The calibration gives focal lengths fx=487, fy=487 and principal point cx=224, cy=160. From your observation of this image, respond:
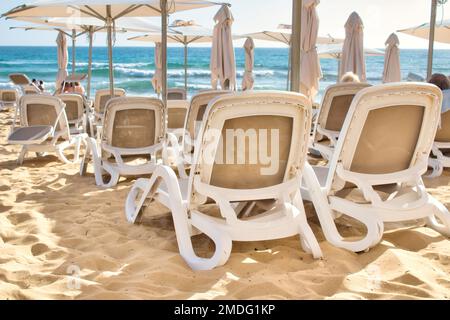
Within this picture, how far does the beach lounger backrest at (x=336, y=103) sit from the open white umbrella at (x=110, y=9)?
210 cm

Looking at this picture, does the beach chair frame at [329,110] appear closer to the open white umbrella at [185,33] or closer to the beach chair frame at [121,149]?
the beach chair frame at [121,149]

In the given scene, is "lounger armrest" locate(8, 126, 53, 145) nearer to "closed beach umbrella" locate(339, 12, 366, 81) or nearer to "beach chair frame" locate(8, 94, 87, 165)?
"beach chair frame" locate(8, 94, 87, 165)

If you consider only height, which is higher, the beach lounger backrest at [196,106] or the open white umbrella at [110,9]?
the open white umbrella at [110,9]

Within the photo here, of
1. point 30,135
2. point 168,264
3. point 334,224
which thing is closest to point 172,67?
point 30,135

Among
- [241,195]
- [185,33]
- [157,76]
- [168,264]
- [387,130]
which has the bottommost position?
[168,264]

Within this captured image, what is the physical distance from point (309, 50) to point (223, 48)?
178 cm

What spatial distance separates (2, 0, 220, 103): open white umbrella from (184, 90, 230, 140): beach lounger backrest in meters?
1.44

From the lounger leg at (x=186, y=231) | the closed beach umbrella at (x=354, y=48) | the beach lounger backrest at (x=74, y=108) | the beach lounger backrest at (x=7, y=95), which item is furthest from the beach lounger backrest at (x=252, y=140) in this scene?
the beach lounger backrest at (x=7, y=95)

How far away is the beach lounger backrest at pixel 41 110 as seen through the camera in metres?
5.86

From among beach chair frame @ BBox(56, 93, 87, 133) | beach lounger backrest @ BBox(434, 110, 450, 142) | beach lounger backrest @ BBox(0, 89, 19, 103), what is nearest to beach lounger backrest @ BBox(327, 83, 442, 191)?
beach lounger backrest @ BBox(434, 110, 450, 142)

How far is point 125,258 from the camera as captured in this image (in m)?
2.78

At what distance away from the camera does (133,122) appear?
4902mm

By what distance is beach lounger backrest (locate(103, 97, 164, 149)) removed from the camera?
478cm

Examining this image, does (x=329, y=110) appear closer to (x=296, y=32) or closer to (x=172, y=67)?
(x=296, y=32)
